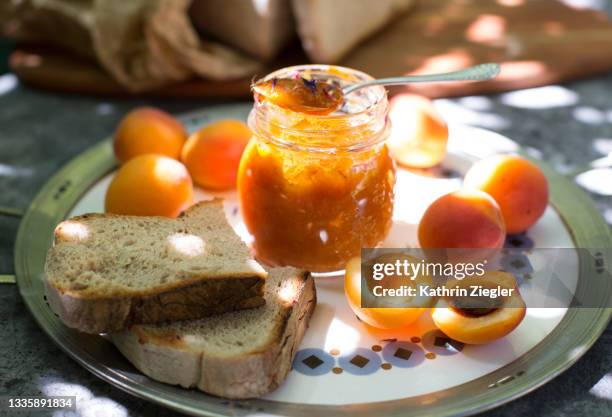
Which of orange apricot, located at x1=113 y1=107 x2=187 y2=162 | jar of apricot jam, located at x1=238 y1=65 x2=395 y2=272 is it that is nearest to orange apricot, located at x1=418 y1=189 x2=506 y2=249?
jar of apricot jam, located at x1=238 y1=65 x2=395 y2=272

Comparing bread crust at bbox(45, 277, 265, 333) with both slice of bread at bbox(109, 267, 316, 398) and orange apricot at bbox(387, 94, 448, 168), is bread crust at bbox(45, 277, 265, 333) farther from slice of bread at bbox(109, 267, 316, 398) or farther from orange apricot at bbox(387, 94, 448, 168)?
orange apricot at bbox(387, 94, 448, 168)

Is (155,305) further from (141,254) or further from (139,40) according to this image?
(139,40)

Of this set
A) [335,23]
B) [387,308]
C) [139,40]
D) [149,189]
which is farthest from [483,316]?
[139,40]

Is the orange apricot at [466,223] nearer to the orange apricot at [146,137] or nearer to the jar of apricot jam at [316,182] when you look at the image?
the jar of apricot jam at [316,182]

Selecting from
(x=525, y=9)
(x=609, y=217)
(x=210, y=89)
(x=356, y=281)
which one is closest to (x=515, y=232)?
(x=609, y=217)

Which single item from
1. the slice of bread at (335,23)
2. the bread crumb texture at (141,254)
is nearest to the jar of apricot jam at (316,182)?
the bread crumb texture at (141,254)

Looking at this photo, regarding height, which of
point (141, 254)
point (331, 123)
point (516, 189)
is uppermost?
point (331, 123)
